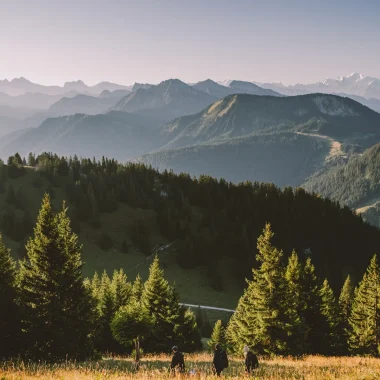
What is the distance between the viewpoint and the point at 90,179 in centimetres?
13475

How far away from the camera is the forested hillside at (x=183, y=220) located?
10756 cm

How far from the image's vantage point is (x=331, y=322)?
4581 cm

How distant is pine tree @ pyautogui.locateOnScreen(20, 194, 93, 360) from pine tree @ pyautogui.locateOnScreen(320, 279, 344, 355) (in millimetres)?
29798

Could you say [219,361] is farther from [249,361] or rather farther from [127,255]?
[127,255]

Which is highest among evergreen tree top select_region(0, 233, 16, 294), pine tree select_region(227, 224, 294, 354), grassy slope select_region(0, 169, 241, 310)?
evergreen tree top select_region(0, 233, 16, 294)

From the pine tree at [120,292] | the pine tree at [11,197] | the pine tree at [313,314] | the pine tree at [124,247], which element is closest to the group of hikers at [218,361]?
the pine tree at [120,292]

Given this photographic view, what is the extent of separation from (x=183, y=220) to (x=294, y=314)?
91877 millimetres

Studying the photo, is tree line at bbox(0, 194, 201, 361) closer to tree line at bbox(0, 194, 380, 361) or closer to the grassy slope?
tree line at bbox(0, 194, 380, 361)

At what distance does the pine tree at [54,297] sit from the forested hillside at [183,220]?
67374 mm

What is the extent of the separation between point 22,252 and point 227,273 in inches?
2242

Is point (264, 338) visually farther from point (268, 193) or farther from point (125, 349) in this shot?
point (268, 193)

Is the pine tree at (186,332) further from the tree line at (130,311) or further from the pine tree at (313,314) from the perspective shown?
the pine tree at (313,314)

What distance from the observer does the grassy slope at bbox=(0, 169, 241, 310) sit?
95250 mm

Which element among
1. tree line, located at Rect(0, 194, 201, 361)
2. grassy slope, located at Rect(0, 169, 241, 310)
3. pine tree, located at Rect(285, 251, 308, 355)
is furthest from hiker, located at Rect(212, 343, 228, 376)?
grassy slope, located at Rect(0, 169, 241, 310)
